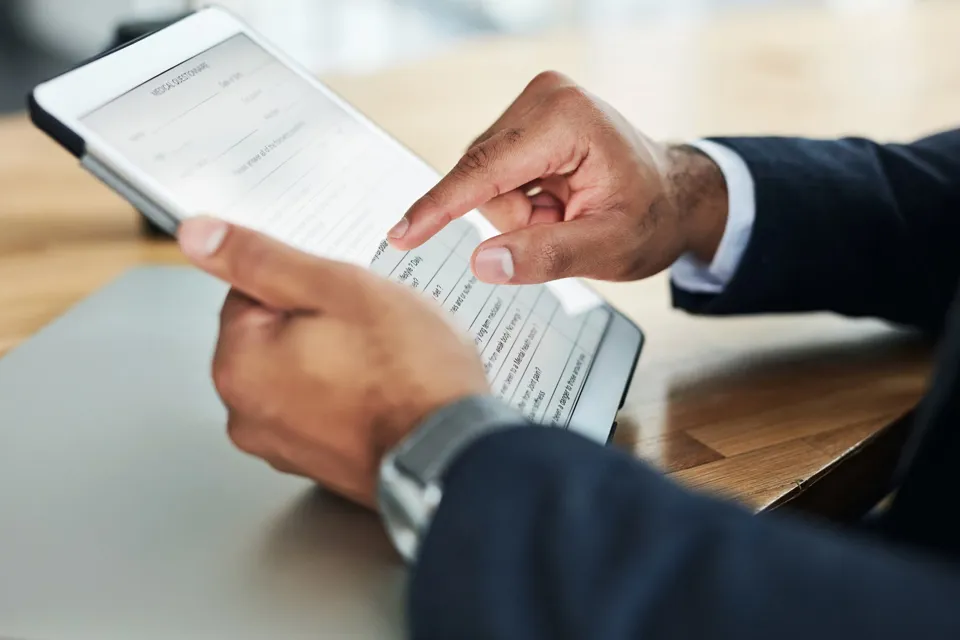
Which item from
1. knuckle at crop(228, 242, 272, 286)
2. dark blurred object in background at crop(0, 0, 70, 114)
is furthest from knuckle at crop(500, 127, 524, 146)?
dark blurred object in background at crop(0, 0, 70, 114)

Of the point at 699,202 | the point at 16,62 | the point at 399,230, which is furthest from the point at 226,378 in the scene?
the point at 16,62

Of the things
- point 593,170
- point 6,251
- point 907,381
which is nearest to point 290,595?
point 593,170

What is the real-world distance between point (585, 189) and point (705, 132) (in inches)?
23.3

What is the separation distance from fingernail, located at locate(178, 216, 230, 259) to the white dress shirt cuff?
40cm

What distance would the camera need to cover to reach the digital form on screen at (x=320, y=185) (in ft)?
1.55

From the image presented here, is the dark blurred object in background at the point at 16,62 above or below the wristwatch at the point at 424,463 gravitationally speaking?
below

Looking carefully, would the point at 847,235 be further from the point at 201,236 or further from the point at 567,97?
the point at 201,236

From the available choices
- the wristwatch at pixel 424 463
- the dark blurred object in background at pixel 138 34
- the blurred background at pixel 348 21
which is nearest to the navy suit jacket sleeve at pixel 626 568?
the wristwatch at pixel 424 463

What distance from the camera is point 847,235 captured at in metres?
0.72

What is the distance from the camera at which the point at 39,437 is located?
0.54 m

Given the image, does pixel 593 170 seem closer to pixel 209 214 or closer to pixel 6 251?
pixel 209 214

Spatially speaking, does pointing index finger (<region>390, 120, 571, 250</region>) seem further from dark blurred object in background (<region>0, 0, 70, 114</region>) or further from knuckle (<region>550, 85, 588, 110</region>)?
dark blurred object in background (<region>0, 0, 70, 114</region>)

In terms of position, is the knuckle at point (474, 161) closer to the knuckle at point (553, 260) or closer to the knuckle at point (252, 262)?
the knuckle at point (553, 260)

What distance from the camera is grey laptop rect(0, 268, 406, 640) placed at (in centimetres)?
41
